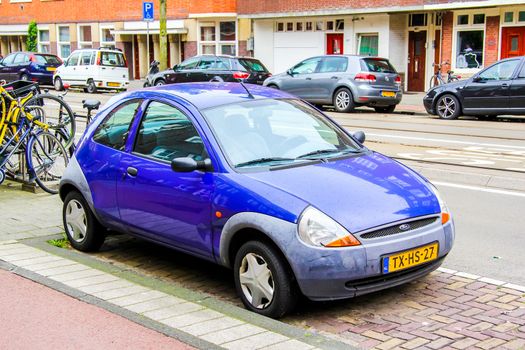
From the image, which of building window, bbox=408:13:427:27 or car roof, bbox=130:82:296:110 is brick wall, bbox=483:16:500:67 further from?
car roof, bbox=130:82:296:110

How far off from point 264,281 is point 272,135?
1.34 meters

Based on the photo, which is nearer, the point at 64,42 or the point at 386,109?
the point at 386,109

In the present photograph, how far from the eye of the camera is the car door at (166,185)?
19.0 ft

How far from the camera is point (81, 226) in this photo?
7.10m

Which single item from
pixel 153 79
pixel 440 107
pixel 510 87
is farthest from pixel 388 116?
pixel 153 79

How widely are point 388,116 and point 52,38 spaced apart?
30.8 meters

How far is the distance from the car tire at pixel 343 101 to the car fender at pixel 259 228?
55.0ft

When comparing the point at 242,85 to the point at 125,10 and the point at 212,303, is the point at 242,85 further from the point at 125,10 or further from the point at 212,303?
the point at 125,10

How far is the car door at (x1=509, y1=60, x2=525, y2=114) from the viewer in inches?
727

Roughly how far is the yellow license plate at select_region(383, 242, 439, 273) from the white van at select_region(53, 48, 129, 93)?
2741 centimetres

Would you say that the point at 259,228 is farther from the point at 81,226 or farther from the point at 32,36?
the point at 32,36

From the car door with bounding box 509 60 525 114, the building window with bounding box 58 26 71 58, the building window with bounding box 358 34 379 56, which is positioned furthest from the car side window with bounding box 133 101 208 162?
the building window with bounding box 58 26 71 58

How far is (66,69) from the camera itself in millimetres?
32656

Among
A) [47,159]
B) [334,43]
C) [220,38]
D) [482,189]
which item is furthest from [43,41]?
[482,189]
